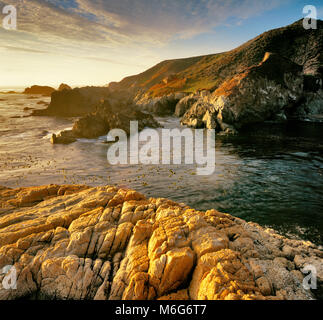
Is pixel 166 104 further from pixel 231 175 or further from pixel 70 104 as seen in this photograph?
pixel 231 175

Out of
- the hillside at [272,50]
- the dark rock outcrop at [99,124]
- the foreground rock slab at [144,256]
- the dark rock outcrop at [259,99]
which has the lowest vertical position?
the foreground rock slab at [144,256]

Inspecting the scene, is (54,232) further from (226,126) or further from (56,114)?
(56,114)

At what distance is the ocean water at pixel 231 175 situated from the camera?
56.1ft

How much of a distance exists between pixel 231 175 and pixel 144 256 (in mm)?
19762

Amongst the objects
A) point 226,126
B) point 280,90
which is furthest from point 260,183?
point 280,90

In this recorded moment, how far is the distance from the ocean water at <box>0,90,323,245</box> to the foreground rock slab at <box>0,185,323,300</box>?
6163 millimetres

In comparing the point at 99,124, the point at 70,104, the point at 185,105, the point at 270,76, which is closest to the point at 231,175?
the point at 99,124

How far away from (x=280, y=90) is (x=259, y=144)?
98.8 feet

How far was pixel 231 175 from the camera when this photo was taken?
998 inches

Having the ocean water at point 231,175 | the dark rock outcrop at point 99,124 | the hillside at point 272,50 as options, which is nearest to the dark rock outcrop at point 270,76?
the hillside at point 272,50

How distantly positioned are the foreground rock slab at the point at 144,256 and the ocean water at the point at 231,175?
6.16 meters

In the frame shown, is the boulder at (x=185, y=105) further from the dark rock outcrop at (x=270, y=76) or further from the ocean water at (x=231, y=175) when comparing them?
the ocean water at (x=231, y=175)

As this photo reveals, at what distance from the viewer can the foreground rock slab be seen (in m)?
7.21

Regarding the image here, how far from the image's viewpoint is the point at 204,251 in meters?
8.01
